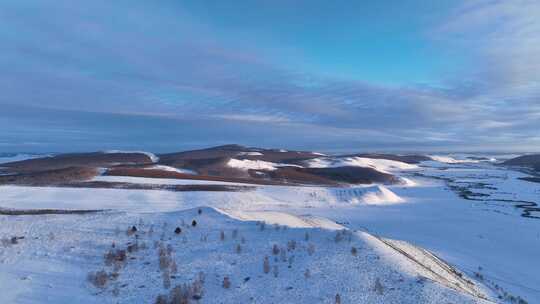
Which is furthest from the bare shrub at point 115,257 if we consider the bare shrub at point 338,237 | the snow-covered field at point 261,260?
the bare shrub at point 338,237

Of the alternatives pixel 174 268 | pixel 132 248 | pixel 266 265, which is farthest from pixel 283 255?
pixel 132 248

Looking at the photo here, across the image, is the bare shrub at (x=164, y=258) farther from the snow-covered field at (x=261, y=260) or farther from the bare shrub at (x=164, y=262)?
the snow-covered field at (x=261, y=260)

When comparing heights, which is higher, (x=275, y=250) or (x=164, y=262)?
(x=275, y=250)

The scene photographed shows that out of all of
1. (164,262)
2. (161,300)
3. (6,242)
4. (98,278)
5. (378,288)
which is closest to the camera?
(161,300)

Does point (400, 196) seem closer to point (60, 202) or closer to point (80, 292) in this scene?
point (60, 202)

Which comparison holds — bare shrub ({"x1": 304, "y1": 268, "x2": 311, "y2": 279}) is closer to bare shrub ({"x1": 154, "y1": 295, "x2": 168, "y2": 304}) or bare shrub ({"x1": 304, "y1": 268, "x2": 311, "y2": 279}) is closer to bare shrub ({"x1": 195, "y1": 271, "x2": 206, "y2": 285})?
bare shrub ({"x1": 195, "y1": 271, "x2": 206, "y2": 285})

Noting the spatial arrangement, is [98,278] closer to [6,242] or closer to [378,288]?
[6,242]

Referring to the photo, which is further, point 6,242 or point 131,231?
point 131,231

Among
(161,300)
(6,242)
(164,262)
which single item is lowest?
(161,300)
